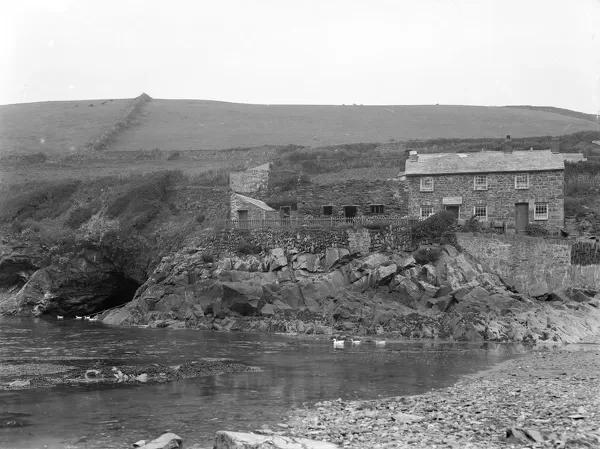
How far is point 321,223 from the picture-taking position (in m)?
54.8

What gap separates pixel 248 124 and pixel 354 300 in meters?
64.9

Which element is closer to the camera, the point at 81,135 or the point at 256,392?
the point at 256,392

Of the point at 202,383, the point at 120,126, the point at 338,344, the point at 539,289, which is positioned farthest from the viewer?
the point at 120,126

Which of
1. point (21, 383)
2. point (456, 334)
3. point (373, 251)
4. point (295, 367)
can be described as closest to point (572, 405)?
point (295, 367)

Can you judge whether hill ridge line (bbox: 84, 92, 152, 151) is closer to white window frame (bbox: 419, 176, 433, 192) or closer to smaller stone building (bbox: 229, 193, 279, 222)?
smaller stone building (bbox: 229, 193, 279, 222)

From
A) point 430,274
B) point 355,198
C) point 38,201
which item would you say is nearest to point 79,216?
point 38,201

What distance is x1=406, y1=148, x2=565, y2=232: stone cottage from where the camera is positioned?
54.0 meters

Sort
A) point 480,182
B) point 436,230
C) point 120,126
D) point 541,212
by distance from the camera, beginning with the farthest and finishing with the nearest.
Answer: point 120,126, point 480,182, point 541,212, point 436,230

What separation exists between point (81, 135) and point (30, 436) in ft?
281

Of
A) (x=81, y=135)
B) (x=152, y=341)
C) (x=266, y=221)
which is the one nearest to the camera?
(x=152, y=341)

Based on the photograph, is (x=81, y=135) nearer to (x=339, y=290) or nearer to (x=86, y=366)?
(x=339, y=290)

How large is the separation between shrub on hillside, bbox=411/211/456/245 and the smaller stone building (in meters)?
10.8

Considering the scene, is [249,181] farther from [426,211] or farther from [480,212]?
[480,212]

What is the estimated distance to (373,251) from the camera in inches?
2060
